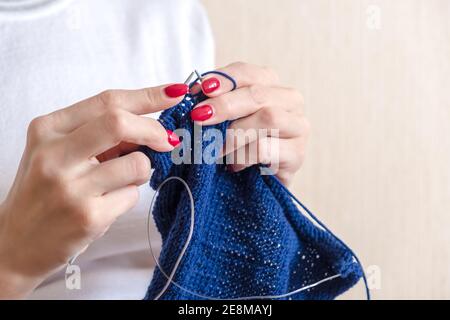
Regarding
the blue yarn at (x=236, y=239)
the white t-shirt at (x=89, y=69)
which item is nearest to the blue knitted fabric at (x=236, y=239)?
the blue yarn at (x=236, y=239)

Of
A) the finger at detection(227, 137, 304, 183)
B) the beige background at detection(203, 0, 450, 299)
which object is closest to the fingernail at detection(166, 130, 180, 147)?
→ the finger at detection(227, 137, 304, 183)

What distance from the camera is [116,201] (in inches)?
21.2

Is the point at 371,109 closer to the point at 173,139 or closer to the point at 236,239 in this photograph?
the point at 236,239

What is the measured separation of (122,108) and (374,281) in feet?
2.57

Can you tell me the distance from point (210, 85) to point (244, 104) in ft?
0.15

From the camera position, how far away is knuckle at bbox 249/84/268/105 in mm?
654

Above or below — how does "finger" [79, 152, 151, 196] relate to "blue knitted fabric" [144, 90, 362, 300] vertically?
above

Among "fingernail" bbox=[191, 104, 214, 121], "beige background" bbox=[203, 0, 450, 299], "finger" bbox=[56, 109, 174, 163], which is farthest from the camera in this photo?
"beige background" bbox=[203, 0, 450, 299]

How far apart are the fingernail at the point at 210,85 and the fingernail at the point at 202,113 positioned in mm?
20

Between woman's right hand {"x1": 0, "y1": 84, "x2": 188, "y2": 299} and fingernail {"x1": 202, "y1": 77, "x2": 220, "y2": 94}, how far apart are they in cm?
6

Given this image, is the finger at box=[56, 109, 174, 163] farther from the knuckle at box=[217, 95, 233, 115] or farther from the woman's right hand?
the knuckle at box=[217, 95, 233, 115]

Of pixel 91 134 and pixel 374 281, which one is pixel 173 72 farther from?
pixel 374 281

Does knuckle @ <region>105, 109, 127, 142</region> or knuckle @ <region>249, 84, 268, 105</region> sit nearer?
knuckle @ <region>105, 109, 127, 142</region>

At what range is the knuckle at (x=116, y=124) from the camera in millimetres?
508
